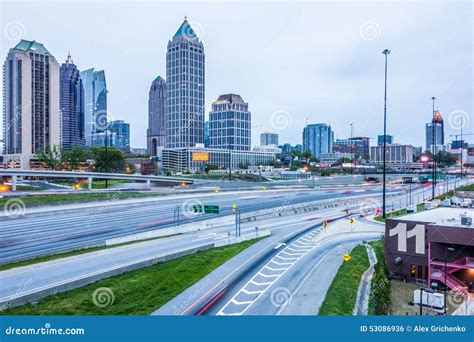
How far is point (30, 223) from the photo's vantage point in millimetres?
20125

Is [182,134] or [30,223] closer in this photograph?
[30,223]

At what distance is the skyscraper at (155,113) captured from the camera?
→ 5546 inches

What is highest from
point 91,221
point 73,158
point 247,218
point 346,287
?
point 73,158

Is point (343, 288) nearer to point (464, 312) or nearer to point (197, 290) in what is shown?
point (464, 312)

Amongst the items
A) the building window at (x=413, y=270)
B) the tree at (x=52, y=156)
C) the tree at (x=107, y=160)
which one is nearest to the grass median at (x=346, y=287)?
the building window at (x=413, y=270)

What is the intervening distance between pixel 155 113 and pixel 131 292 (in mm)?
142282

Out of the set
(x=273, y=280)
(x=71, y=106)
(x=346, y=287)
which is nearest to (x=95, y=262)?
(x=273, y=280)

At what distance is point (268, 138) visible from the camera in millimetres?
123062

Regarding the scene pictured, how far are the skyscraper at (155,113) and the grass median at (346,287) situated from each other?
127 metres

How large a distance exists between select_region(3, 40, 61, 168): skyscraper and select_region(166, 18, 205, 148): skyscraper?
30252 mm

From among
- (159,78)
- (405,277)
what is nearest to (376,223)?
(405,277)

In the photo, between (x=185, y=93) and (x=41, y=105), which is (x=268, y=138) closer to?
(x=185, y=93)

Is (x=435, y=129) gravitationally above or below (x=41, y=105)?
below
